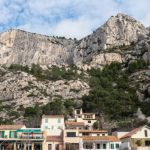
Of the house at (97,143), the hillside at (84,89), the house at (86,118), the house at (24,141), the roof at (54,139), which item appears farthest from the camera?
the hillside at (84,89)

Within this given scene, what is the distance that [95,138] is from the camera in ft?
243

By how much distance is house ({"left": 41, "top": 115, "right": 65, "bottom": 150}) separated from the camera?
69.8m

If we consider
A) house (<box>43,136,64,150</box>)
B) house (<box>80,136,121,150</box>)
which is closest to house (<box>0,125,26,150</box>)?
house (<box>43,136,64,150</box>)

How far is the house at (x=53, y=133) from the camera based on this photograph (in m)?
69.8

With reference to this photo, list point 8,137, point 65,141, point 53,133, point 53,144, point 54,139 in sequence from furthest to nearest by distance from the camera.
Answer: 1. point 53,133
2. point 8,137
3. point 54,139
4. point 65,141
5. point 53,144

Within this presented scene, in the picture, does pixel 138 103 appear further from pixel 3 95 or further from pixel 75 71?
pixel 3 95

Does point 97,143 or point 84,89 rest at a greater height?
point 84,89

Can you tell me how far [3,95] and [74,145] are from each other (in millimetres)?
82884

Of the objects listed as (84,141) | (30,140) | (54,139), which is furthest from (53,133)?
(30,140)

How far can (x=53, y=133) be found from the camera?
81.8m

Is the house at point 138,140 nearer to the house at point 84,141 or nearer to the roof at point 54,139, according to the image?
the house at point 84,141

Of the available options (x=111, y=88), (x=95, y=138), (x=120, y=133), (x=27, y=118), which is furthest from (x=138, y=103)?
(x=95, y=138)

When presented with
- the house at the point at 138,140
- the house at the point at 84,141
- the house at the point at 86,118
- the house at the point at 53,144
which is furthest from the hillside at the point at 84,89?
the house at the point at 53,144

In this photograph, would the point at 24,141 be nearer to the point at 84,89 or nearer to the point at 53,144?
the point at 53,144
